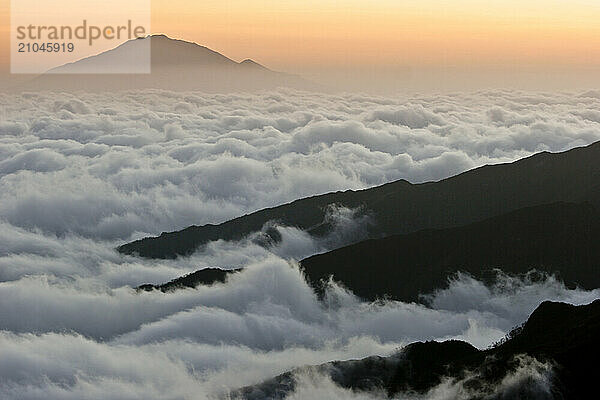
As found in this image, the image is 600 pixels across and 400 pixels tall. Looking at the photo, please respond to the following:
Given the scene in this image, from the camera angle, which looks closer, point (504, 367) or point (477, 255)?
point (504, 367)

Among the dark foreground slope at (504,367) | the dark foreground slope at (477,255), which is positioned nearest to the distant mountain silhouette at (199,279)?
the dark foreground slope at (477,255)

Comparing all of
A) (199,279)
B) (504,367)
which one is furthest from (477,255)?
(504,367)

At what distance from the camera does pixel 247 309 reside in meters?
161

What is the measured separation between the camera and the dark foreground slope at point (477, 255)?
467 ft

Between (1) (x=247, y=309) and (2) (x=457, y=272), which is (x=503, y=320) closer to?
(2) (x=457, y=272)

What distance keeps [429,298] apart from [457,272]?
319 inches

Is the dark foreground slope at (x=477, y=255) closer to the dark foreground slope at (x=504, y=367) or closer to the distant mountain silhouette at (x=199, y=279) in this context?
the distant mountain silhouette at (x=199, y=279)

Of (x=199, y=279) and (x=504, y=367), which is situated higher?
(x=504, y=367)

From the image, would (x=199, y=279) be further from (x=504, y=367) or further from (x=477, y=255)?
(x=504, y=367)

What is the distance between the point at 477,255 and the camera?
147 metres

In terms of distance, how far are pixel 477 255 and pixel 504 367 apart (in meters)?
68.9

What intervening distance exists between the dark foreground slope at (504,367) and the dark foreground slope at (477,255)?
45.5 m

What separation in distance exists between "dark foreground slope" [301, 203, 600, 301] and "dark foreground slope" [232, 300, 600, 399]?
4551cm

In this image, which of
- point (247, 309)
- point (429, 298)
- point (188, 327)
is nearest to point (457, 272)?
point (429, 298)
